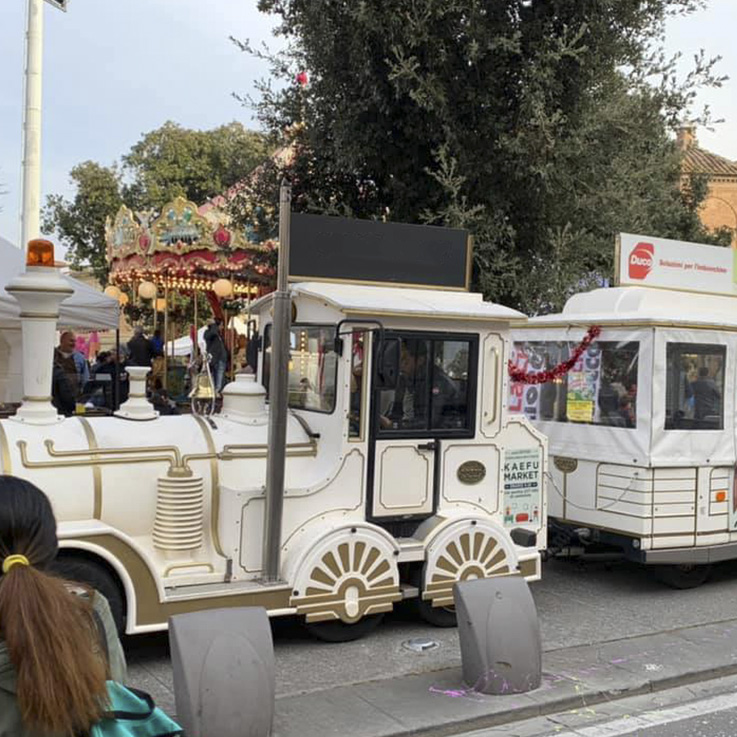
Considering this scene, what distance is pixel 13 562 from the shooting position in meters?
1.73

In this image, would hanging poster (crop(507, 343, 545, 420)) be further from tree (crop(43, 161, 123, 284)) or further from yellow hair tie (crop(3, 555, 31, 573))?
tree (crop(43, 161, 123, 284))

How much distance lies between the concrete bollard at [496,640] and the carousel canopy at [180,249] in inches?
312

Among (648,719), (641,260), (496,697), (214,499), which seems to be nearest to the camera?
(648,719)

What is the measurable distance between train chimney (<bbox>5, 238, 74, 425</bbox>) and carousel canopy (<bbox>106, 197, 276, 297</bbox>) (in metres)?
6.89

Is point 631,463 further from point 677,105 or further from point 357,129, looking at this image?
point 677,105

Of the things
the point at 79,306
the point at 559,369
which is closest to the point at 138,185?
the point at 79,306

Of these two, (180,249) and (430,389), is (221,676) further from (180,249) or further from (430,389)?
(180,249)

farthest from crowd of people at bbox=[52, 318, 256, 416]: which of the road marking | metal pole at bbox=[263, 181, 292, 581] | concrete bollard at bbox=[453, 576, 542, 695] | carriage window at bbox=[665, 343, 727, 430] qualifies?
the road marking

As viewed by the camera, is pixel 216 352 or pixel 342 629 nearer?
pixel 342 629

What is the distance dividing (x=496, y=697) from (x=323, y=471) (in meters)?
1.79

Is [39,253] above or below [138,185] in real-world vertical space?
below

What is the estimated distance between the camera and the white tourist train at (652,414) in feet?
23.9

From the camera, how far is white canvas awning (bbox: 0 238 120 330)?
9.70 meters

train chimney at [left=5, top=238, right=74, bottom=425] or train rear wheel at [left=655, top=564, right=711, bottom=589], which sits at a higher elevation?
train chimney at [left=5, top=238, right=74, bottom=425]
